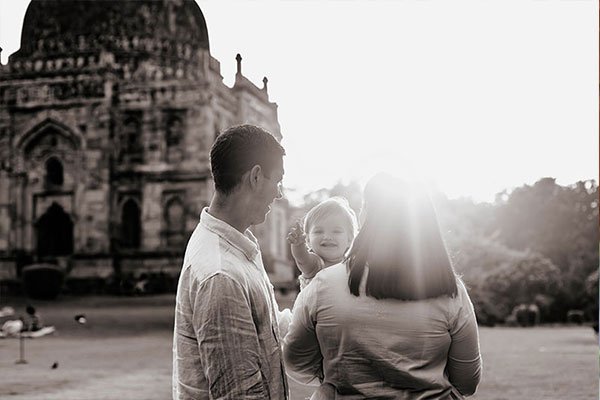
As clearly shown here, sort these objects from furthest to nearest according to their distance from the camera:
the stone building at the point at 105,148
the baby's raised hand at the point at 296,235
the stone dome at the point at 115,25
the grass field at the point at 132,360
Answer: the stone dome at the point at 115,25, the stone building at the point at 105,148, the grass field at the point at 132,360, the baby's raised hand at the point at 296,235

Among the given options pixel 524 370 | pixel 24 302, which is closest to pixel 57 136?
pixel 24 302

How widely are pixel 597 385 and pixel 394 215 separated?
282 inches

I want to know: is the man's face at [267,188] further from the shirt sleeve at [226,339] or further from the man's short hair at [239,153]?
the shirt sleeve at [226,339]

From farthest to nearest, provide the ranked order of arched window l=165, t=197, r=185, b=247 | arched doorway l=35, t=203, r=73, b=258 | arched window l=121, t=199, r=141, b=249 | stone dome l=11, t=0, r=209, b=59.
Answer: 1. stone dome l=11, t=0, r=209, b=59
2. arched window l=121, t=199, r=141, b=249
3. arched window l=165, t=197, r=185, b=247
4. arched doorway l=35, t=203, r=73, b=258

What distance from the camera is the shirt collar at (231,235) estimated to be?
2074mm

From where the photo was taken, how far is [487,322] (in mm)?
Result: 23984

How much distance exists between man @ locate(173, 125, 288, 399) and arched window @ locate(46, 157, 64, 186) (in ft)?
62.4

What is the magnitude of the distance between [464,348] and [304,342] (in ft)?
1.22

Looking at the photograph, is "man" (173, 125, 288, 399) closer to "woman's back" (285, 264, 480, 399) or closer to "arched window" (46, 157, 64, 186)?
"woman's back" (285, 264, 480, 399)

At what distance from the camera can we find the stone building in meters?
19.6

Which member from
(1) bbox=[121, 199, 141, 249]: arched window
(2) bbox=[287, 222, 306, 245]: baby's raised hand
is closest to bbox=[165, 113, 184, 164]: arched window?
(1) bbox=[121, 199, 141, 249]: arched window

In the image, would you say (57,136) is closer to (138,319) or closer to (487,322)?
(138,319)

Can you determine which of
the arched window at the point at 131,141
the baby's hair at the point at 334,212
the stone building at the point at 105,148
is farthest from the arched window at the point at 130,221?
the baby's hair at the point at 334,212

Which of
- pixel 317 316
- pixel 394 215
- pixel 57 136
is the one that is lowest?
pixel 317 316
